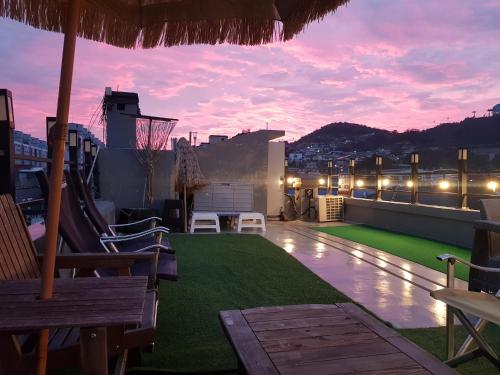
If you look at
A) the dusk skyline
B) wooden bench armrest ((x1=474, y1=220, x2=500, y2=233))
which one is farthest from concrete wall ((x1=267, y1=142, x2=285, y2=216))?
wooden bench armrest ((x1=474, y1=220, x2=500, y2=233))

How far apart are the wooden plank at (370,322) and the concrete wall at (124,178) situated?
253 inches

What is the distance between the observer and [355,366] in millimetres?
1490

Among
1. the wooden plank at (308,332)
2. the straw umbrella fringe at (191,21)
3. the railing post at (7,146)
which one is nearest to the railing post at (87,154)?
the railing post at (7,146)

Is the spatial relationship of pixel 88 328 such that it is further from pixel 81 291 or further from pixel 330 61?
pixel 330 61

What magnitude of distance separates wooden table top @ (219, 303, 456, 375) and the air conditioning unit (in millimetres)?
8450

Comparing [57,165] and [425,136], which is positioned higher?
[425,136]

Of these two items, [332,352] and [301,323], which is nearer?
[332,352]

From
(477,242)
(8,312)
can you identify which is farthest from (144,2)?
(477,242)

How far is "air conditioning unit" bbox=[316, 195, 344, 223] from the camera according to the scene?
10.5m

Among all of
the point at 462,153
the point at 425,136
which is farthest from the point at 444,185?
the point at 425,136

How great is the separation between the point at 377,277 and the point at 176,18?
353 centimetres

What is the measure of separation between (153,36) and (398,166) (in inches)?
333

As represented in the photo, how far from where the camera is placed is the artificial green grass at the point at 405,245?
5.54 meters

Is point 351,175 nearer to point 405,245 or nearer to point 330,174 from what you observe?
point 330,174
